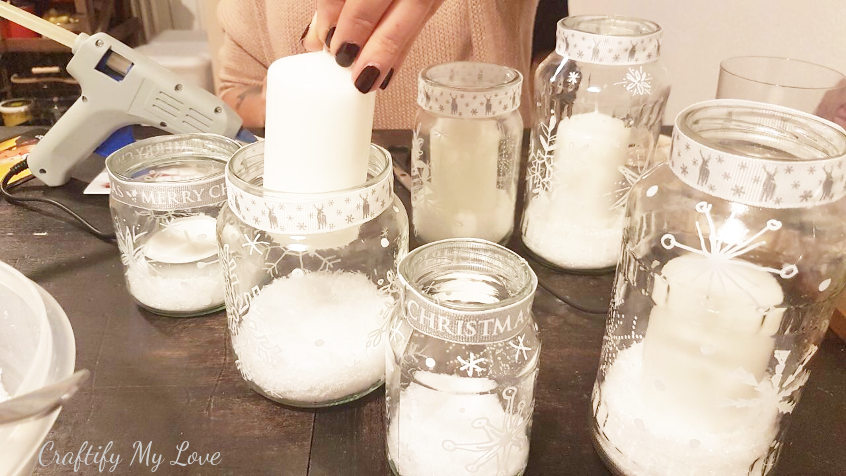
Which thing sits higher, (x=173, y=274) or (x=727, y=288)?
(x=727, y=288)

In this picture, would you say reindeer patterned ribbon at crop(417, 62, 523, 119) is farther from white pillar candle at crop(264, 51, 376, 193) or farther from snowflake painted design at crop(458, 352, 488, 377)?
snowflake painted design at crop(458, 352, 488, 377)

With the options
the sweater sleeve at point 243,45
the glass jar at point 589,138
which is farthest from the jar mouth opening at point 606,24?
the sweater sleeve at point 243,45

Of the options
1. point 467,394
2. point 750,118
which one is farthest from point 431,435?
point 750,118

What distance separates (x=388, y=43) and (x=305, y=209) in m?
0.15

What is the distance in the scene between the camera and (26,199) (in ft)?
2.64

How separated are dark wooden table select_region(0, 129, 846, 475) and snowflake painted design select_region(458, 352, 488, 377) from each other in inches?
4.0

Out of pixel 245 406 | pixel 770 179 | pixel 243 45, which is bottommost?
pixel 245 406

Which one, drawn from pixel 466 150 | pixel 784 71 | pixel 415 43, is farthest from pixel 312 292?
pixel 784 71

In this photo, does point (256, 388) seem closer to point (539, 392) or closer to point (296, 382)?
point (296, 382)

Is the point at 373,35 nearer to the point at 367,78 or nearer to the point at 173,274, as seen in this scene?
the point at 367,78

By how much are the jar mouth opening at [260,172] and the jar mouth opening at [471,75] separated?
0.16 m

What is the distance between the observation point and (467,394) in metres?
0.41

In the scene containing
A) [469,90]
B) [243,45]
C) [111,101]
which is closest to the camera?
[469,90]

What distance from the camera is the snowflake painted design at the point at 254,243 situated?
19.5 inches
